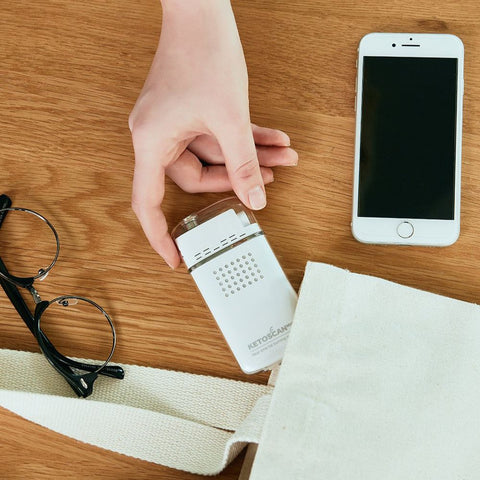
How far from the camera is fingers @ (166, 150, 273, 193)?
0.59 m

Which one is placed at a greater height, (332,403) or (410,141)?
(410,141)

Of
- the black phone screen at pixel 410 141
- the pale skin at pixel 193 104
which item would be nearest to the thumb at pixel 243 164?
the pale skin at pixel 193 104

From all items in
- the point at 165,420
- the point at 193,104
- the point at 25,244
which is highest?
the point at 193,104

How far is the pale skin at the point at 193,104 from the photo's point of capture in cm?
53

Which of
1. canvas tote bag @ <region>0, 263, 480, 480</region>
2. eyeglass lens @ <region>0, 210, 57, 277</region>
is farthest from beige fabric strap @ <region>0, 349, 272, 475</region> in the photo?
eyeglass lens @ <region>0, 210, 57, 277</region>

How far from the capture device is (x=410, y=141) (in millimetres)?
600

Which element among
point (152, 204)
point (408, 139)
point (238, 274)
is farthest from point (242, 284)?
point (408, 139)

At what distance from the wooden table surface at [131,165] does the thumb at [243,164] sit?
40 mm

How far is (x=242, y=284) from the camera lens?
0.56 m

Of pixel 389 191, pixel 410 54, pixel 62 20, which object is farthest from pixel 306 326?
pixel 62 20

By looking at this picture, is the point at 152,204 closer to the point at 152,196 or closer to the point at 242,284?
the point at 152,196

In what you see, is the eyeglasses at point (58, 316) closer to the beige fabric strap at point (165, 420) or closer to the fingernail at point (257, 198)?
the beige fabric strap at point (165, 420)

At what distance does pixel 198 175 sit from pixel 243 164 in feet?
0.21

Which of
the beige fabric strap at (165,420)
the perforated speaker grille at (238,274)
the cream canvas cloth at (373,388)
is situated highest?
the perforated speaker grille at (238,274)
